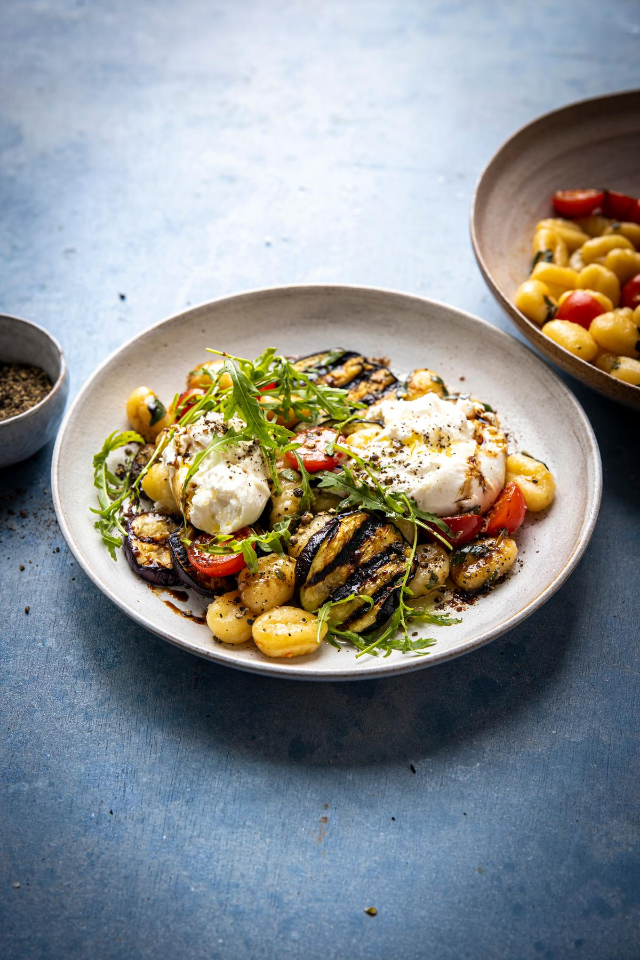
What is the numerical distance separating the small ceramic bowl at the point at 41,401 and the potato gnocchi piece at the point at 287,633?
1283 mm

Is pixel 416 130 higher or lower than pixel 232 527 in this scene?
higher

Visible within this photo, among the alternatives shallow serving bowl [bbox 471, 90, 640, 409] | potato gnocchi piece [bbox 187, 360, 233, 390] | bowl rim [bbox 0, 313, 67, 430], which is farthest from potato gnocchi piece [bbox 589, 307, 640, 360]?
bowl rim [bbox 0, 313, 67, 430]

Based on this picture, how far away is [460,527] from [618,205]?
7.08 feet

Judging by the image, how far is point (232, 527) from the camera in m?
2.55

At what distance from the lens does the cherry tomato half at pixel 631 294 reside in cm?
341

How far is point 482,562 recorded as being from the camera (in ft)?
8.57

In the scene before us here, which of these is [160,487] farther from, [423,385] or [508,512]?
[508,512]

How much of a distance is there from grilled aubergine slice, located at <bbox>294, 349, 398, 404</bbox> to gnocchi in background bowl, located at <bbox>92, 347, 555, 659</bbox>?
12cm

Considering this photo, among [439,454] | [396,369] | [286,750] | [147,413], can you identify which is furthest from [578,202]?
[286,750]

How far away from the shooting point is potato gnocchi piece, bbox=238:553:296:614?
244 centimetres

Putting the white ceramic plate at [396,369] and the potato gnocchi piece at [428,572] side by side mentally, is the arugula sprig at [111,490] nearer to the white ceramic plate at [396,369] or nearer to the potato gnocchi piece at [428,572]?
the white ceramic plate at [396,369]

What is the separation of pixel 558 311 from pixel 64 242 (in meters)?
2.64

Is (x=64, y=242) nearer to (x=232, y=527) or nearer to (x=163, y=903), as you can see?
(x=232, y=527)

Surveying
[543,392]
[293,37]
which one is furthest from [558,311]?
[293,37]
